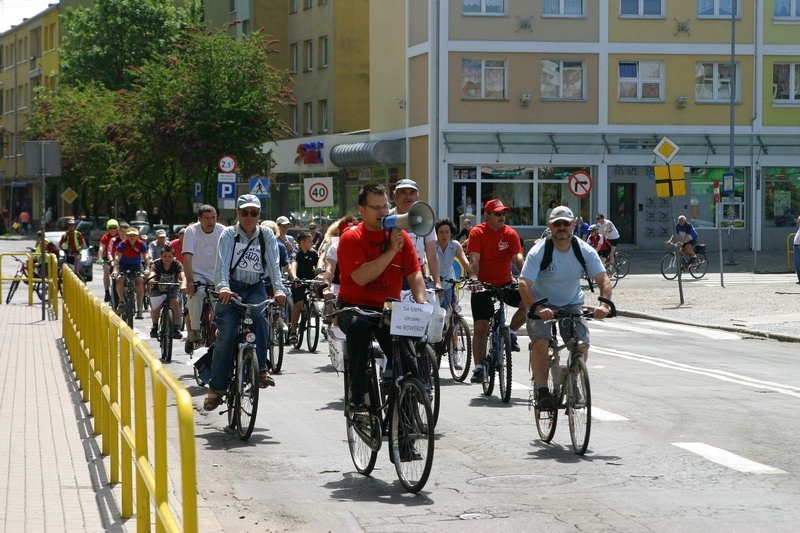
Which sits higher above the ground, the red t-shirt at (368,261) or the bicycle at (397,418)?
the red t-shirt at (368,261)

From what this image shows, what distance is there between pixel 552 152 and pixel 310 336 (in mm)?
31477

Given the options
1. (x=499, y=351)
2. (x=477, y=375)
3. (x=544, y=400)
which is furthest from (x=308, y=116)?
(x=544, y=400)

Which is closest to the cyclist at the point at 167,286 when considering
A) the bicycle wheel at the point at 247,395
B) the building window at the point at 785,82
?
the bicycle wheel at the point at 247,395

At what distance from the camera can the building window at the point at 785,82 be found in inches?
2025

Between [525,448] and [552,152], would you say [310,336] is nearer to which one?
[525,448]

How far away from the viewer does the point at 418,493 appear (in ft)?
27.5

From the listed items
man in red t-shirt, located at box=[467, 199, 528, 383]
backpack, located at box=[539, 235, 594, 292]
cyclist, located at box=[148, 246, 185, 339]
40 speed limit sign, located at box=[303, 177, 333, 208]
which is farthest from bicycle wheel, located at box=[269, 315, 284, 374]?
40 speed limit sign, located at box=[303, 177, 333, 208]

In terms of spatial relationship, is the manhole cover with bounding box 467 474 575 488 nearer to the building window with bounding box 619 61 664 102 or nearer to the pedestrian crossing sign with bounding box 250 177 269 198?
the pedestrian crossing sign with bounding box 250 177 269 198

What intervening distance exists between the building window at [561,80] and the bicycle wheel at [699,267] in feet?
44.4

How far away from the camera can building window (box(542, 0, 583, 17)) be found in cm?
5003

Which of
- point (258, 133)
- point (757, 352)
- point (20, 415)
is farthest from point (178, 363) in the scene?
point (258, 133)

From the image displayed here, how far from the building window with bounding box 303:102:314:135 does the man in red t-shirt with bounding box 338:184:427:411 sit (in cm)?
5489

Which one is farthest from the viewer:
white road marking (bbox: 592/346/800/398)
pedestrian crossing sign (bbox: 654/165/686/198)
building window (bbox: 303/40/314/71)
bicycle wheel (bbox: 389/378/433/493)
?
building window (bbox: 303/40/314/71)

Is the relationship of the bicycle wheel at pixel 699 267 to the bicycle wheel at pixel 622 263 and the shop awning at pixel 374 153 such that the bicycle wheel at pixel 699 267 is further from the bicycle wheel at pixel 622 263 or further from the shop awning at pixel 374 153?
the shop awning at pixel 374 153
